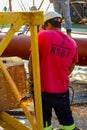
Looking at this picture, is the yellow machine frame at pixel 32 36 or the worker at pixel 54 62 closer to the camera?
the yellow machine frame at pixel 32 36

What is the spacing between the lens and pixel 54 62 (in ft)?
12.0

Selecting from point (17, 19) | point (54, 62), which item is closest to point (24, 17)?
point (17, 19)

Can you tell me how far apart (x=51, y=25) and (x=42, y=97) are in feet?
2.26

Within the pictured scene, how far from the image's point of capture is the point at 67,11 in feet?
28.3

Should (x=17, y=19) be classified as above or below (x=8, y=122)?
above

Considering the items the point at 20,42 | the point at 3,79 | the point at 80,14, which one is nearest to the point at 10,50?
the point at 20,42

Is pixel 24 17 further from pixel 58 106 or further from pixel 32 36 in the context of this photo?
pixel 58 106

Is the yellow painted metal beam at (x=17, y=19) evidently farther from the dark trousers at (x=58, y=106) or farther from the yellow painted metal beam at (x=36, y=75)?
the dark trousers at (x=58, y=106)

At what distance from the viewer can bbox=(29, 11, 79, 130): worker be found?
11.9ft

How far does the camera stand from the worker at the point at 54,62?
363cm

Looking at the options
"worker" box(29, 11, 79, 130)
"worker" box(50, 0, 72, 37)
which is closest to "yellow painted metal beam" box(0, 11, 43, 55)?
"worker" box(29, 11, 79, 130)

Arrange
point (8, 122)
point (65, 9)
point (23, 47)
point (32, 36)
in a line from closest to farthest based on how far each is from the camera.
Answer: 1. point (32, 36)
2. point (8, 122)
3. point (23, 47)
4. point (65, 9)

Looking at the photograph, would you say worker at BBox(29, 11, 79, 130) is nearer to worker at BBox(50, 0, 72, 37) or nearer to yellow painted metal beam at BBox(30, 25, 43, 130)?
yellow painted metal beam at BBox(30, 25, 43, 130)

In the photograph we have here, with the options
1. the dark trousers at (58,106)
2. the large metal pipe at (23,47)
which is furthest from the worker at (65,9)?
the dark trousers at (58,106)
